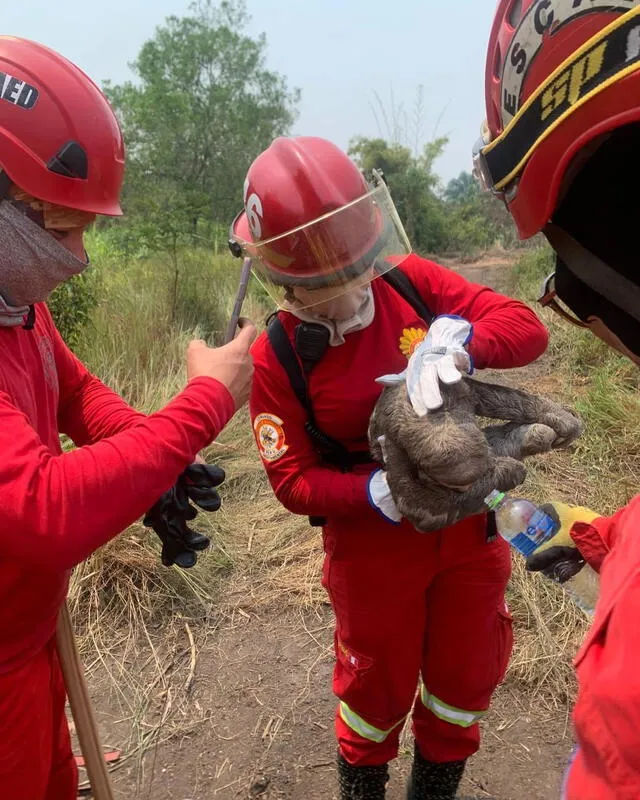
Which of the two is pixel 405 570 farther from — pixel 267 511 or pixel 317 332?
pixel 267 511

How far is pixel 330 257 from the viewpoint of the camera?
1.83 metres

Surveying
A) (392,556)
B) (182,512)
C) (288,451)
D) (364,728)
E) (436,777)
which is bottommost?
(436,777)

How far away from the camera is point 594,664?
859 mm

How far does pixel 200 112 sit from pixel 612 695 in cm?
2645

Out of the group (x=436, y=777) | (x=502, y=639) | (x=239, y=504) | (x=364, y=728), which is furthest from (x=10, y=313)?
(x=239, y=504)

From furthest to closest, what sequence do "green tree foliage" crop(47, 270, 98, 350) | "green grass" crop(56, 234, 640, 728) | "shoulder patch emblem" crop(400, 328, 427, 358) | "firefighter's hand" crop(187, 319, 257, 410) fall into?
"green tree foliage" crop(47, 270, 98, 350)
"green grass" crop(56, 234, 640, 728)
"shoulder patch emblem" crop(400, 328, 427, 358)
"firefighter's hand" crop(187, 319, 257, 410)

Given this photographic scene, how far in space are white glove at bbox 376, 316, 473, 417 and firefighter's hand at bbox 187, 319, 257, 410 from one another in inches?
15.4

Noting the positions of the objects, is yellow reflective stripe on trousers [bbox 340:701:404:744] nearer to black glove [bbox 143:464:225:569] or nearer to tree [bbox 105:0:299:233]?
black glove [bbox 143:464:225:569]

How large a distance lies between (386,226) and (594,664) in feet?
4.75

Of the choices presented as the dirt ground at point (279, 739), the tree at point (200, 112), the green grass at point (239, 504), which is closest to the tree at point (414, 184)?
the tree at point (200, 112)

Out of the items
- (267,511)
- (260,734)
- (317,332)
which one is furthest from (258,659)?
(317,332)

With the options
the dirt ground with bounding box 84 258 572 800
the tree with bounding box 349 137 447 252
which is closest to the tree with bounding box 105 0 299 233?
the tree with bounding box 349 137 447 252

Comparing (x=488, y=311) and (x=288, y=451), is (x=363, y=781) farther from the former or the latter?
(x=488, y=311)

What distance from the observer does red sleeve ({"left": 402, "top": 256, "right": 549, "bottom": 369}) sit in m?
2.02
